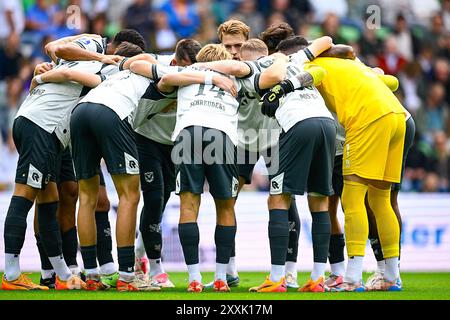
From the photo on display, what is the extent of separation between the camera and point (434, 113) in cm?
1504

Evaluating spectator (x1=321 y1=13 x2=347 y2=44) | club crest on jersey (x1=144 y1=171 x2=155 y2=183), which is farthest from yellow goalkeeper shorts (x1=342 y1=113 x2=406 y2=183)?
spectator (x1=321 y1=13 x2=347 y2=44)

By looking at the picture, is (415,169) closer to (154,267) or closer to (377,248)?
(377,248)

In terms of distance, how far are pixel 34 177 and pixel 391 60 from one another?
908 cm

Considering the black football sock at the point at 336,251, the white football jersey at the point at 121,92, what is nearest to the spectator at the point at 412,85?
the black football sock at the point at 336,251

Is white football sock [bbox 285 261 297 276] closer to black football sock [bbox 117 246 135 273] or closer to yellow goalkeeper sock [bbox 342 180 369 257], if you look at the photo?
yellow goalkeeper sock [bbox 342 180 369 257]

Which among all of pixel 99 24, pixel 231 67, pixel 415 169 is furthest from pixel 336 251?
pixel 99 24

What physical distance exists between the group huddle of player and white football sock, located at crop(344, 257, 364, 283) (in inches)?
0.4

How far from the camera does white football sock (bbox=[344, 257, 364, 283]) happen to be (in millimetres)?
7594

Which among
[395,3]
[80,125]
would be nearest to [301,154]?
[80,125]

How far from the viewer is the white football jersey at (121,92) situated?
755cm

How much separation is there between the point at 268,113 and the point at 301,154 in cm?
46

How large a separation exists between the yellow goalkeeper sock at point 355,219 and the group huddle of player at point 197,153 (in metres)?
0.01

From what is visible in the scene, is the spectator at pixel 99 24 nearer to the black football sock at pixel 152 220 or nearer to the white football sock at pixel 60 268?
the black football sock at pixel 152 220

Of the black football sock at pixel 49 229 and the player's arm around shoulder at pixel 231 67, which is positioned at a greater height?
the player's arm around shoulder at pixel 231 67
